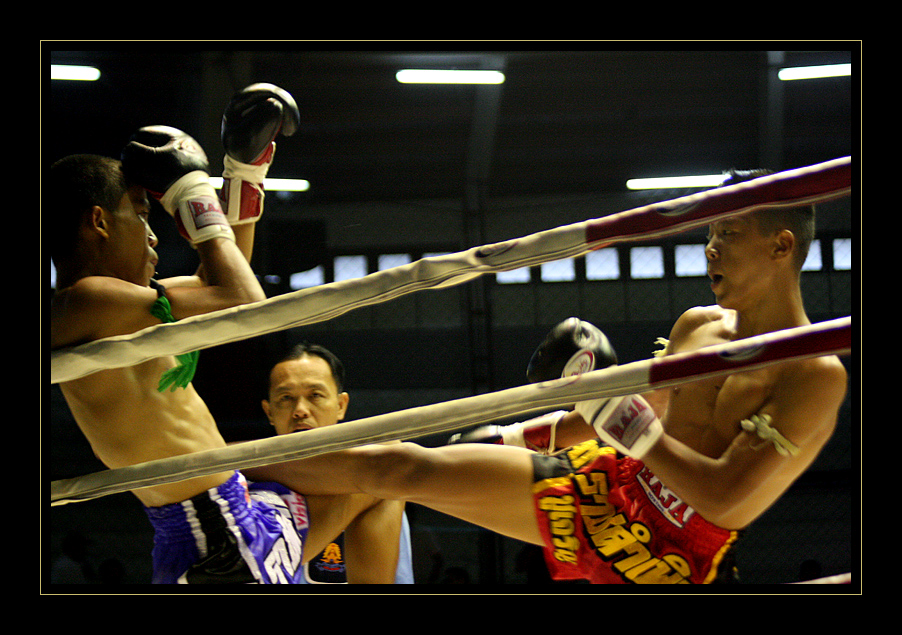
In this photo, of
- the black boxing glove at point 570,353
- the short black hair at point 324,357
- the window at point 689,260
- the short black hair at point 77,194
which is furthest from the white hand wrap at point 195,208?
the window at point 689,260

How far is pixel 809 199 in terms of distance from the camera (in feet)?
4.28

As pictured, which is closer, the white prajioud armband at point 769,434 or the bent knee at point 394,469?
the white prajioud armband at point 769,434

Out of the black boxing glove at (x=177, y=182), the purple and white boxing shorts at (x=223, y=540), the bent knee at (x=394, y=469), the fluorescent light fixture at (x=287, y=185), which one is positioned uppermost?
the fluorescent light fixture at (x=287, y=185)

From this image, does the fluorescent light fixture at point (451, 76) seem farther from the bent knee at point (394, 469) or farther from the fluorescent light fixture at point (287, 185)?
the bent knee at point (394, 469)

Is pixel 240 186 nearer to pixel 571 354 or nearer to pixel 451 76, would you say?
pixel 451 76

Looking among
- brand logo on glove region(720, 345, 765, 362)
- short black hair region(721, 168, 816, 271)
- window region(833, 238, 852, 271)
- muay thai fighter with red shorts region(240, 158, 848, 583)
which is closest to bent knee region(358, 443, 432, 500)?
muay thai fighter with red shorts region(240, 158, 848, 583)

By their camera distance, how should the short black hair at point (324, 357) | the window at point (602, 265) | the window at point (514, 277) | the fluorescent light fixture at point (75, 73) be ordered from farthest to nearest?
1. the window at point (514, 277)
2. the window at point (602, 265)
3. the fluorescent light fixture at point (75, 73)
4. the short black hair at point (324, 357)

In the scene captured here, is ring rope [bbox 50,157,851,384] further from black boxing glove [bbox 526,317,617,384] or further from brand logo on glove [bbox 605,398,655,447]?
brand logo on glove [bbox 605,398,655,447]

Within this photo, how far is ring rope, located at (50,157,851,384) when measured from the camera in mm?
1305

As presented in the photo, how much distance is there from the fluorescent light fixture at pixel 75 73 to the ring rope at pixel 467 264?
3.02 ft

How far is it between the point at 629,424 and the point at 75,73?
1743mm

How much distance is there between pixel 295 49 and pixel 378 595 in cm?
139

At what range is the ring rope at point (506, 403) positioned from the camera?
47.9 inches

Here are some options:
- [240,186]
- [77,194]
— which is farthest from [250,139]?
[77,194]
